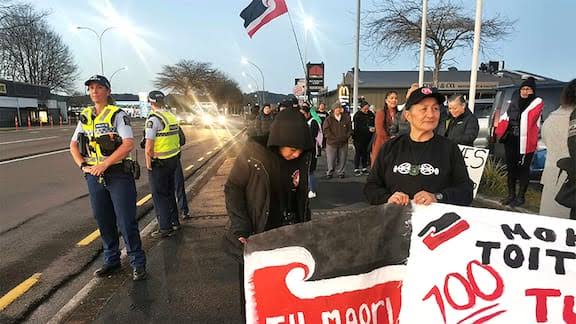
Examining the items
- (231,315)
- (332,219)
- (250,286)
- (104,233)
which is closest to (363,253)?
(332,219)

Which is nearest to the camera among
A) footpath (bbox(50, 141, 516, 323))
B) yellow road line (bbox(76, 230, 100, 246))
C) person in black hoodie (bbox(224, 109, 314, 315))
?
person in black hoodie (bbox(224, 109, 314, 315))

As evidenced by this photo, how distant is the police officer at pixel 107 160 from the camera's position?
153 inches

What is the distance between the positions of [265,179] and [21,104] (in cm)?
5838

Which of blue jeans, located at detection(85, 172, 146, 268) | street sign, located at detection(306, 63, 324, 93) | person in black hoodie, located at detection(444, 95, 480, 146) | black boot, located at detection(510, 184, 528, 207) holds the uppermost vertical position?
street sign, located at detection(306, 63, 324, 93)

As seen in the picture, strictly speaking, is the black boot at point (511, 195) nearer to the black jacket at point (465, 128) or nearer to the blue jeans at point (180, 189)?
the black jacket at point (465, 128)

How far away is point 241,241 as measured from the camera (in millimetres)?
2490

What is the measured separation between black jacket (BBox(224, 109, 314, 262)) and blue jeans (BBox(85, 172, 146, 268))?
5.89 feet

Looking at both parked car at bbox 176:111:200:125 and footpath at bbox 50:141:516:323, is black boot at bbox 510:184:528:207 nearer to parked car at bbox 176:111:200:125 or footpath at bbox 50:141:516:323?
footpath at bbox 50:141:516:323

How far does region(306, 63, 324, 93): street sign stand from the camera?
2906 centimetres

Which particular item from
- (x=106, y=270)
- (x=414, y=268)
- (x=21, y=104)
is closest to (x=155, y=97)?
(x=106, y=270)

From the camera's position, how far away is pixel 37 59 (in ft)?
231

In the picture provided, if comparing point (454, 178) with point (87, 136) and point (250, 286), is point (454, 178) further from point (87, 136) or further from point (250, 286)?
point (87, 136)

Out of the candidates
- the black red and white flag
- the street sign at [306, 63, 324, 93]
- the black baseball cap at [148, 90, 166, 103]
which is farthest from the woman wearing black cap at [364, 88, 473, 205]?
the street sign at [306, 63, 324, 93]

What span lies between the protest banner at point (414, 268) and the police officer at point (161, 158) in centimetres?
360
